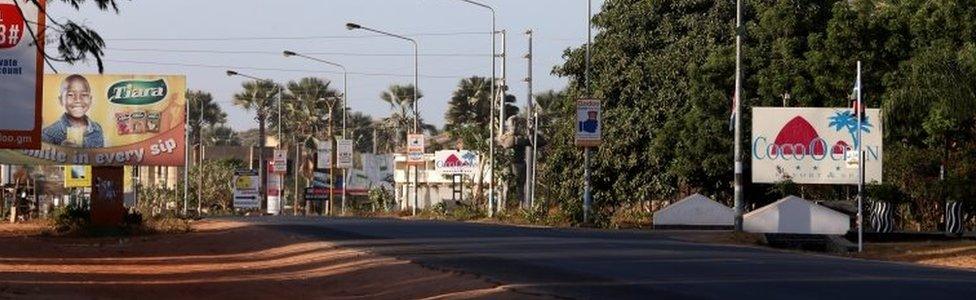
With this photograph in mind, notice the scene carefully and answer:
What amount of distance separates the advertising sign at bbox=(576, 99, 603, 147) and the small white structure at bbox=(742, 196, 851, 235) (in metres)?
10.2

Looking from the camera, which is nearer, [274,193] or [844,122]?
[844,122]

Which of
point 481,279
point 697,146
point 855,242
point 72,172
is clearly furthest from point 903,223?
point 72,172

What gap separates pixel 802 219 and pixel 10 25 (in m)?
19.4

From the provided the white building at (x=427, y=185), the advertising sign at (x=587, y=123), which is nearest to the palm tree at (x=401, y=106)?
the white building at (x=427, y=185)

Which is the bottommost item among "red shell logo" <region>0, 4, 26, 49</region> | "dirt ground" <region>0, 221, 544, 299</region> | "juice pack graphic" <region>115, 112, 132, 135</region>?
"dirt ground" <region>0, 221, 544, 299</region>

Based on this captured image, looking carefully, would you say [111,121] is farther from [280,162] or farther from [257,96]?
[257,96]

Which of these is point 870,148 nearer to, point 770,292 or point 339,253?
point 339,253

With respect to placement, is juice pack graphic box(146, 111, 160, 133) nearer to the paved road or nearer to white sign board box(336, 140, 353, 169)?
the paved road

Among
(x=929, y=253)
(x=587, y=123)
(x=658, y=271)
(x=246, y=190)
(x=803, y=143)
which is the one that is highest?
(x=587, y=123)

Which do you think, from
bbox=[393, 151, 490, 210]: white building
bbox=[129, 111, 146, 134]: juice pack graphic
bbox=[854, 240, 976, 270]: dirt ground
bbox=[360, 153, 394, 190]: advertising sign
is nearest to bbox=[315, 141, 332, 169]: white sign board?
bbox=[393, 151, 490, 210]: white building

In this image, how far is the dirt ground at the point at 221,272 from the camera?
20641 mm

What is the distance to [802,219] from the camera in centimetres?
3862

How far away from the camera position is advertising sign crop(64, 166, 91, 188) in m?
79.8

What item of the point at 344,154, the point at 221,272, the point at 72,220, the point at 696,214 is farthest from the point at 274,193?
the point at 221,272
